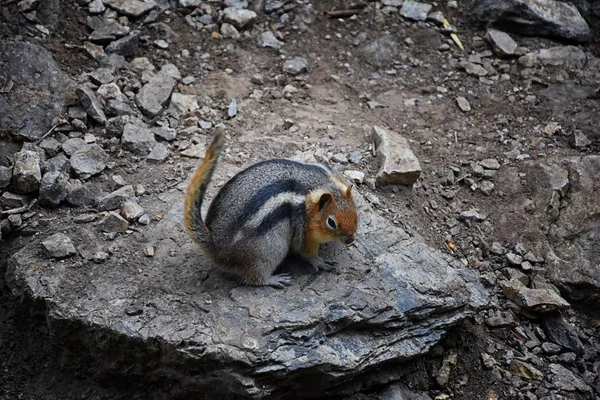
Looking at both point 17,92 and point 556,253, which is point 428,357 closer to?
point 556,253

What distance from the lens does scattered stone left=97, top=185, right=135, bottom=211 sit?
5746 millimetres

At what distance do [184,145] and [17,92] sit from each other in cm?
160

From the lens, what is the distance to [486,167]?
673 cm

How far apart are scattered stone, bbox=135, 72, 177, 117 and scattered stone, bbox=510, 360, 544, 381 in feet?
12.8

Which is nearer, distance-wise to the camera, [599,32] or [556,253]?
[556,253]

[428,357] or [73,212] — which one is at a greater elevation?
[73,212]

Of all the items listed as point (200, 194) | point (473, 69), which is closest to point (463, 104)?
point (473, 69)

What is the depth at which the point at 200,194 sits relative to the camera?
475 cm

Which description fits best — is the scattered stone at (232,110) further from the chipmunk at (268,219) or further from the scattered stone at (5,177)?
the scattered stone at (5,177)

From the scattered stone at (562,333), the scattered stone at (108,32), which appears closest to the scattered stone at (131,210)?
the scattered stone at (108,32)

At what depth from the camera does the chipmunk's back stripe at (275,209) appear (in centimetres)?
486

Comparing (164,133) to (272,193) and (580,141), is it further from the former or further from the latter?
(580,141)

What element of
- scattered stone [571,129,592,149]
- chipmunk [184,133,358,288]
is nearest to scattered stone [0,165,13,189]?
chipmunk [184,133,358,288]

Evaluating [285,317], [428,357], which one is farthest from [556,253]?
[285,317]
